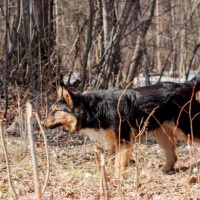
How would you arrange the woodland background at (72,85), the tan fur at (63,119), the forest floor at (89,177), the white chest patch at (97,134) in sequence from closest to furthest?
the forest floor at (89,177) < the woodland background at (72,85) < the white chest patch at (97,134) < the tan fur at (63,119)

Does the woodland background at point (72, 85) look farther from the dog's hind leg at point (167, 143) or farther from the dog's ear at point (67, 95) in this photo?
the dog's ear at point (67, 95)

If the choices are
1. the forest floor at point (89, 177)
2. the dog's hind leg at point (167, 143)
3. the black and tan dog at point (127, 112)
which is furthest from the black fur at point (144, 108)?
the forest floor at point (89, 177)

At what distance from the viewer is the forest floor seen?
5.29 meters

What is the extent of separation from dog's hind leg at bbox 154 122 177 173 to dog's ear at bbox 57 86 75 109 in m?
1.43

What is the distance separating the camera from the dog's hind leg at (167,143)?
716cm

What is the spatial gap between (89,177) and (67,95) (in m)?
1.50

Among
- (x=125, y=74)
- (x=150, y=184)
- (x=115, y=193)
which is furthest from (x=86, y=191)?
(x=125, y=74)

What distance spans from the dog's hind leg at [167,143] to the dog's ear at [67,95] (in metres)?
1.43

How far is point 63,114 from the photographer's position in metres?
7.25

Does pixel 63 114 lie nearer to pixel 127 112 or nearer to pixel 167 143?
pixel 127 112

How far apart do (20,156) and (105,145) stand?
138cm

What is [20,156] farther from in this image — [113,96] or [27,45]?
[27,45]

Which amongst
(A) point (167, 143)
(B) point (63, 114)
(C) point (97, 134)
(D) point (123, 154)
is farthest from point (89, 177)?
(A) point (167, 143)

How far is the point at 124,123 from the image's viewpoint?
22.9ft
